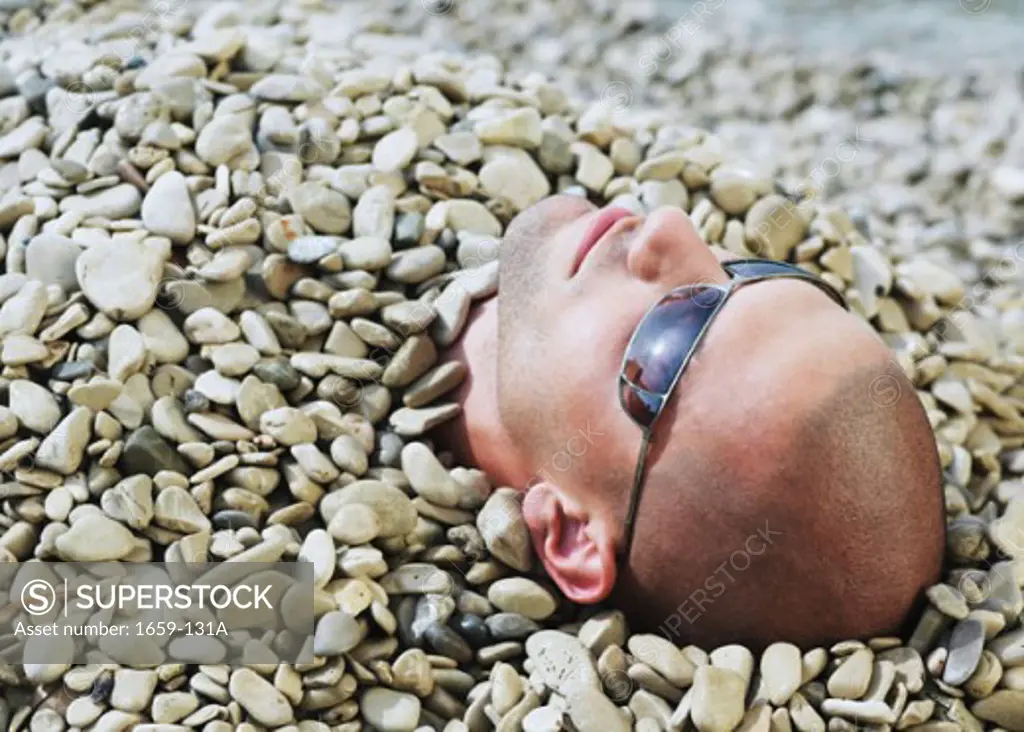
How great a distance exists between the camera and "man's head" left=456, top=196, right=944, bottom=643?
1.52 m

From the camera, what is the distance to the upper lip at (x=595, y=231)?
178cm

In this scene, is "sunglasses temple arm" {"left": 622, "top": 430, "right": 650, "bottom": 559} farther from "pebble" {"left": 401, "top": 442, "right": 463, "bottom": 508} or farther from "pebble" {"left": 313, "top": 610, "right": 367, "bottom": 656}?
"pebble" {"left": 313, "top": 610, "right": 367, "bottom": 656}

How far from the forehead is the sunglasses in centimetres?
27

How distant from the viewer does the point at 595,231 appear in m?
1.80

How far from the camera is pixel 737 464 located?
1527 mm

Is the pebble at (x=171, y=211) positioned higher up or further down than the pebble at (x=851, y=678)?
higher up

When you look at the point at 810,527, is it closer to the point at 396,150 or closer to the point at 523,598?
the point at 523,598

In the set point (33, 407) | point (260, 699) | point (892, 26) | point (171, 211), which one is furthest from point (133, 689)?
point (892, 26)

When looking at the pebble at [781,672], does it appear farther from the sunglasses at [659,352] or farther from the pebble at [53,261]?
the pebble at [53,261]

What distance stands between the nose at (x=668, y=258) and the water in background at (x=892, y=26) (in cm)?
325

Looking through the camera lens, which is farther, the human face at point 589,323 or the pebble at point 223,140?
the pebble at point 223,140

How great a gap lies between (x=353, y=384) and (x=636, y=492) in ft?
1.69

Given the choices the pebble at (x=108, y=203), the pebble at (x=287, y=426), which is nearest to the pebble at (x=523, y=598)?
the pebble at (x=287, y=426)

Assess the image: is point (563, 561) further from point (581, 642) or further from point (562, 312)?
point (562, 312)
